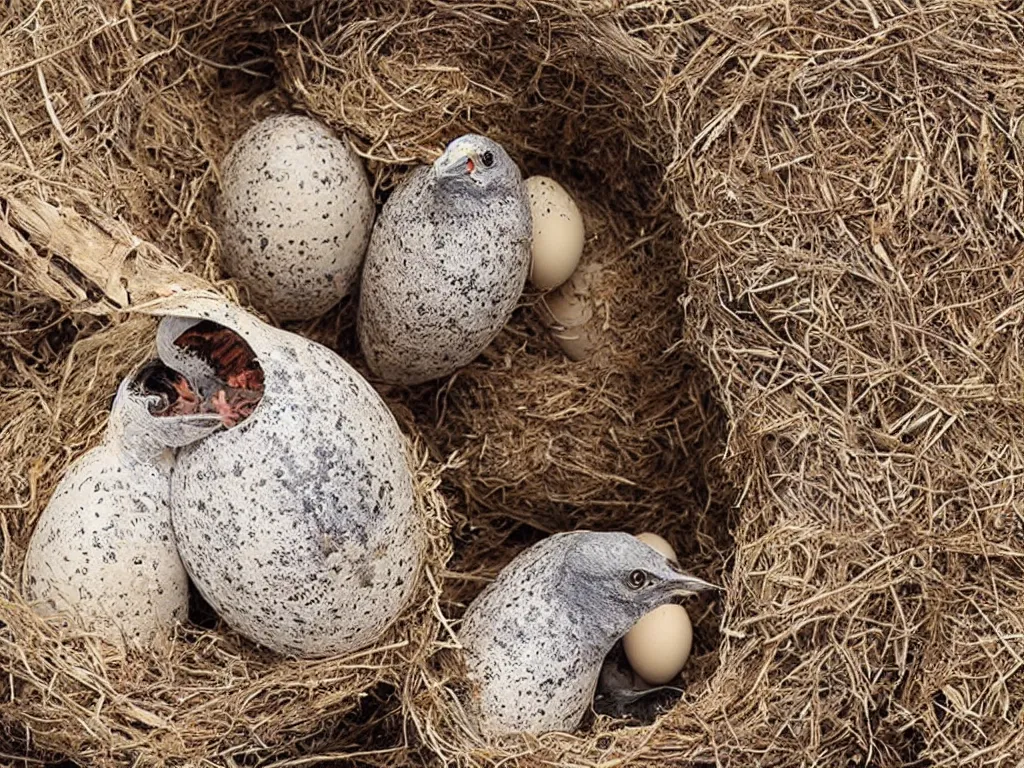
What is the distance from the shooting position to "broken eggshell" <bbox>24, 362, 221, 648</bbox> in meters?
1.61

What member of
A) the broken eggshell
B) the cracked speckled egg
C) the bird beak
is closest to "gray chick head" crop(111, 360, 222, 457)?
the broken eggshell

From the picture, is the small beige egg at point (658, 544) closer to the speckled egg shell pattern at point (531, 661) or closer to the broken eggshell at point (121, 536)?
the speckled egg shell pattern at point (531, 661)

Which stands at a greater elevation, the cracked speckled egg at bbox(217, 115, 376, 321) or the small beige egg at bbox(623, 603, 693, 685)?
the cracked speckled egg at bbox(217, 115, 376, 321)

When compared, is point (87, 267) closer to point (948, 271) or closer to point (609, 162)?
point (609, 162)

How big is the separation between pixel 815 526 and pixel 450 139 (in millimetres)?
703

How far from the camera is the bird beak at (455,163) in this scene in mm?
1721

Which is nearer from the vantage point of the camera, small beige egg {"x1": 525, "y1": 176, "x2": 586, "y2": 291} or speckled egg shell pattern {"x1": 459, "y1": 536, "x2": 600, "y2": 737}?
speckled egg shell pattern {"x1": 459, "y1": 536, "x2": 600, "y2": 737}

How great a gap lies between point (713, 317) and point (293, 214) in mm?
554

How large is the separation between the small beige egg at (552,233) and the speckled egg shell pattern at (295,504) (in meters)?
0.37

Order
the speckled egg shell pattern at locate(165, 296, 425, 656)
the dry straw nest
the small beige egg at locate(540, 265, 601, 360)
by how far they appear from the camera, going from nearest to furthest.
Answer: the speckled egg shell pattern at locate(165, 296, 425, 656), the dry straw nest, the small beige egg at locate(540, 265, 601, 360)

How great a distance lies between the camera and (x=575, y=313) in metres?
1.99

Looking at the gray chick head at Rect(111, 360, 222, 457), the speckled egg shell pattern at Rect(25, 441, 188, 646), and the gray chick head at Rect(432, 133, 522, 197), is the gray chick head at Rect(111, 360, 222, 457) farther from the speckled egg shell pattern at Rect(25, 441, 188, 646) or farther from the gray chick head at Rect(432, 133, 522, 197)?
the gray chick head at Rect(432, 133, 522, 197)

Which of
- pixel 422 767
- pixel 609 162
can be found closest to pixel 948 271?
pixel 609 162

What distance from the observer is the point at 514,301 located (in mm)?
1844
